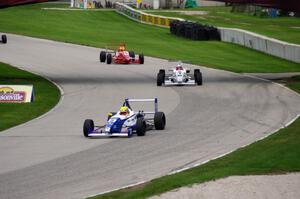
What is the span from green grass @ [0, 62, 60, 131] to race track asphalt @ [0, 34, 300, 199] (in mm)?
551

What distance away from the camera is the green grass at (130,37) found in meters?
50.7

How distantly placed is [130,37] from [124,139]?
4694cm

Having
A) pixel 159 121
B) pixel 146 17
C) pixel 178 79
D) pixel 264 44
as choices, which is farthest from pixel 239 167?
pixel 146 17

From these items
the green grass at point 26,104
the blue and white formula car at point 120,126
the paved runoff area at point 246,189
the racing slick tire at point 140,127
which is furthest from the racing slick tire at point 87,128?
the paved runoff area at point 246,189

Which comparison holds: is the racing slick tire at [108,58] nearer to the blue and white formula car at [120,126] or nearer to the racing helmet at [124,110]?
the blue and white formula car at [120,126]

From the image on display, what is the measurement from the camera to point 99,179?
18375 millimetres

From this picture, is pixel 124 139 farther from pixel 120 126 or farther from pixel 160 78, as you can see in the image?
pixel 160 78

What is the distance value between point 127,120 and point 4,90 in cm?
916

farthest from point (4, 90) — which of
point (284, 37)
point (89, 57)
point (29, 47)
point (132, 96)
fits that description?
point (284, 37)

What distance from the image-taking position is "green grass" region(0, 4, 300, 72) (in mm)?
50719

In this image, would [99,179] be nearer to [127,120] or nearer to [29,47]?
[127,120]

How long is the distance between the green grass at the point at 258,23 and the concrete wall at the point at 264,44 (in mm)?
3428

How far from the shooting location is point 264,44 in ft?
186

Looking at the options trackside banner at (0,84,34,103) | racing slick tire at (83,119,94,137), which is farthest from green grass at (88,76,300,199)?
trackside banner at (0,84,34,103)
